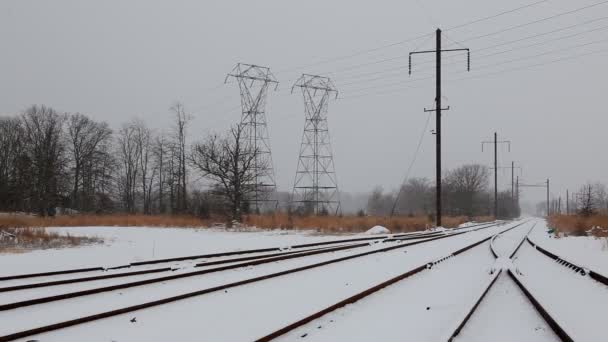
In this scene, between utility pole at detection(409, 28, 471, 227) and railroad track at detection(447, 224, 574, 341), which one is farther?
utility pole at detection(409, 28, 471, 227)

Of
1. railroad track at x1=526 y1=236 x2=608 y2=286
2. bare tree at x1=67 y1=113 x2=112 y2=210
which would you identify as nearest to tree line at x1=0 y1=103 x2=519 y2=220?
bare tree at x1=67 y1=113 x2=112 y2=210

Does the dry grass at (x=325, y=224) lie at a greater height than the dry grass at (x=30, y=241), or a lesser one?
lesser

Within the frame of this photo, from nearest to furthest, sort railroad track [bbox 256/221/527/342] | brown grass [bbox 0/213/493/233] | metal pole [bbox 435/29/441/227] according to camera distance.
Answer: railroad track [bbox 256/221/527/342] < brown grass [bbox 0/213/493/233] < metal pole [bbox 435/29/441/227]

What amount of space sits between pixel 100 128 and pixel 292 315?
3361 inches

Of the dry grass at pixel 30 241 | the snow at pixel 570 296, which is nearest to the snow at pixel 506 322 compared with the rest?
the snow at pixel 570 296

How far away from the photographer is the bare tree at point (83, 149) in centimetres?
7675

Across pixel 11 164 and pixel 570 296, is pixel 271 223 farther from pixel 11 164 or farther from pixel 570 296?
pixel 11 164

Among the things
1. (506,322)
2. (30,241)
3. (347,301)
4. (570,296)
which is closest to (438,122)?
(30,241)

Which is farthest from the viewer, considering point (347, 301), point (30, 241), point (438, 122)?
point (438, 122)

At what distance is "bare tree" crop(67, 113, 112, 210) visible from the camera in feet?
252

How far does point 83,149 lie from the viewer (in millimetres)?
79188

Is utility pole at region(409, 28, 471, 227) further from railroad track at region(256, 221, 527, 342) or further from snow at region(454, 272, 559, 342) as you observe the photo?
snow at region(454, 272, 559, 342)

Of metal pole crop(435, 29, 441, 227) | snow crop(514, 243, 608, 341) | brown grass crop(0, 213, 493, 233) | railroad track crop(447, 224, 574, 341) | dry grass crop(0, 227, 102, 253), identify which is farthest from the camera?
metal pole crop(435, 29, 441, 227)

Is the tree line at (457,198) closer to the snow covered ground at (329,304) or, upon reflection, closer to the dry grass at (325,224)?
the dry grass at (325,224)
